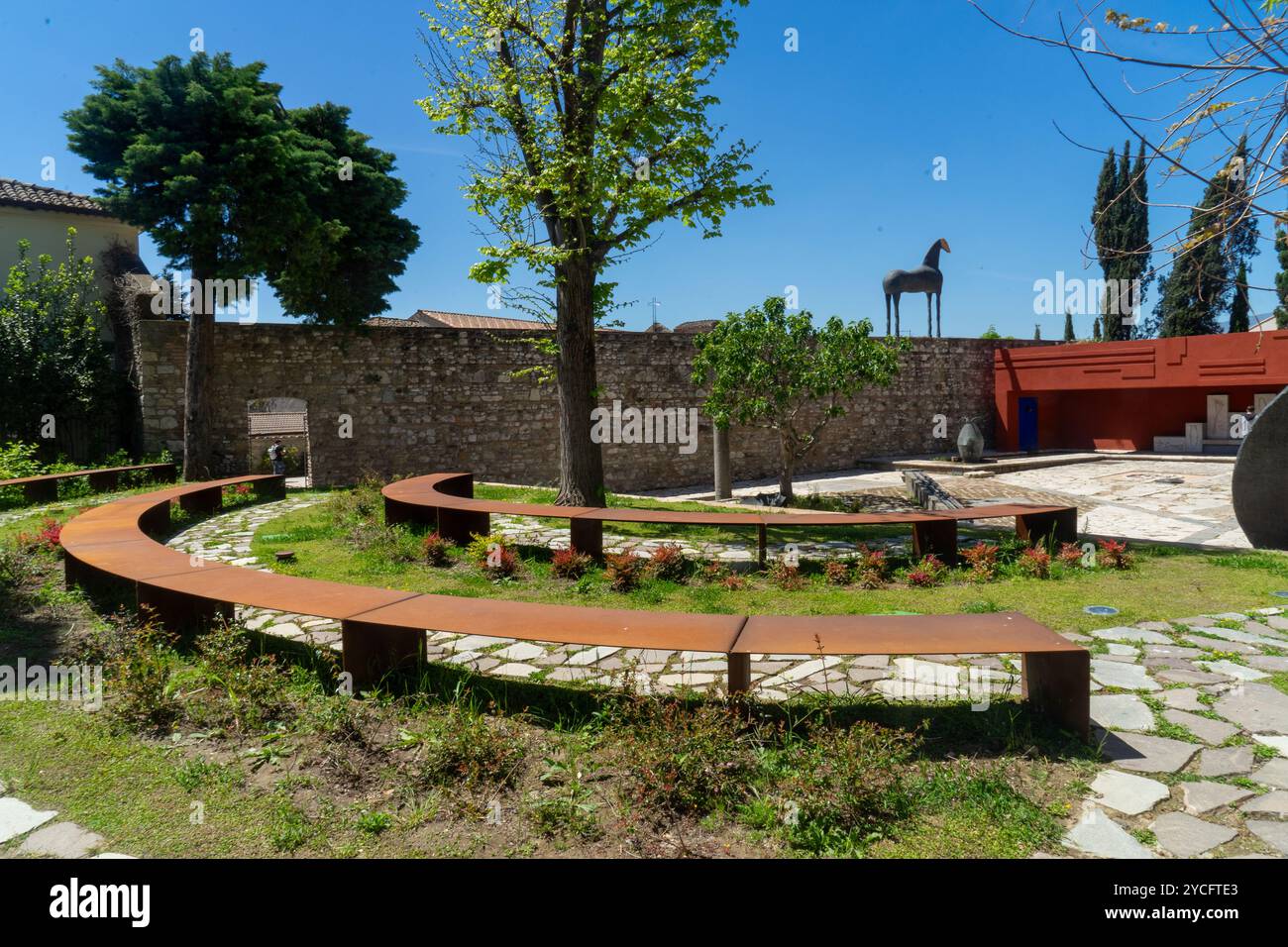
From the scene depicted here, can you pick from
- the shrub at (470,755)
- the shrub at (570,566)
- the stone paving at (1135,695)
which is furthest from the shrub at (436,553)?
the shrub at (470,755)

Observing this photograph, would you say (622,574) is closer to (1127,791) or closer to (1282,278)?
(1127,791)

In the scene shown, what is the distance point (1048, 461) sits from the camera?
1895 centimetres

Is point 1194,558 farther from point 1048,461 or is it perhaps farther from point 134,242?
point 134,242

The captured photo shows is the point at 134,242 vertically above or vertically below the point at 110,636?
above

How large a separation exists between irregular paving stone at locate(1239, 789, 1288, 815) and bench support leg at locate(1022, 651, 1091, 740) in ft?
1.84

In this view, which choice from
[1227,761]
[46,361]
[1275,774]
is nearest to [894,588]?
[1227,761]

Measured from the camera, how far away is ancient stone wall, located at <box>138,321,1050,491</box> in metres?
12.9

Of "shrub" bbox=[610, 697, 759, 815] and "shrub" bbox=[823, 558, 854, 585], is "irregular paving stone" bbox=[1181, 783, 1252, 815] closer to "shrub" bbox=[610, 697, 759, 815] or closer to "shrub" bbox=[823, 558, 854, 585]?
"shrub" bbox=[610, 697, 759, 815]

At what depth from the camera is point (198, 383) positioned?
12.3 meters

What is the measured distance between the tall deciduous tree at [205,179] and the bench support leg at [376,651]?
10.6 metres

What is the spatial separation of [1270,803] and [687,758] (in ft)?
6.69

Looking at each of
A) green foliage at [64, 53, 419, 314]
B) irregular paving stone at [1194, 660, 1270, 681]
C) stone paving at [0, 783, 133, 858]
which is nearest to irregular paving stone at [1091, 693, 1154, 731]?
irregular paving stone at [1194, 660, 1270, 681]
